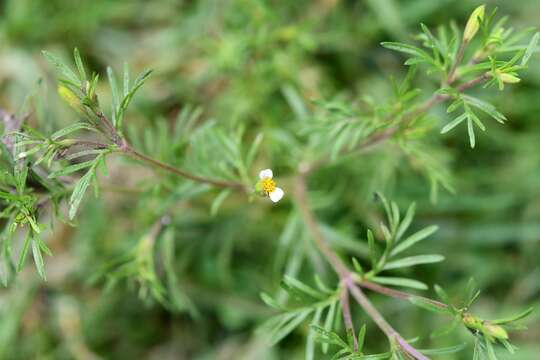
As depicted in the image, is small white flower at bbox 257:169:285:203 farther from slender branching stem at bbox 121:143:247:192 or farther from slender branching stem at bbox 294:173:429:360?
slender branching stem at bbox 294:173:429:360

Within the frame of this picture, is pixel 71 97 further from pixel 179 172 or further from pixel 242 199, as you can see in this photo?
pixel 242 199

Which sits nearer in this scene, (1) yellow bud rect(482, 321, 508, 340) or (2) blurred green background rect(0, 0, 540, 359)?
(1) yellow bud rect(482, 321, 508, 340)

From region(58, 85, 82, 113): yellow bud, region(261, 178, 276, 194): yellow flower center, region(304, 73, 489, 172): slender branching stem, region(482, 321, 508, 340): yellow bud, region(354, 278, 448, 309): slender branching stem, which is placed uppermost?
region(58, 85, 82, 113): yellow bud

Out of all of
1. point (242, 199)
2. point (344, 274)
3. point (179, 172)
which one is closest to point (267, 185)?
point (179, 172)

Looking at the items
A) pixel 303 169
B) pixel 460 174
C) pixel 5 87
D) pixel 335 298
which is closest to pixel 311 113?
pixel 303 169

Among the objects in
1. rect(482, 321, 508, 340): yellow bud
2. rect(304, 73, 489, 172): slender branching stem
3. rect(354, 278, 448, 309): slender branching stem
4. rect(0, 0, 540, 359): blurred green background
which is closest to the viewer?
rect(482, 321, 508, 340): yellow bud

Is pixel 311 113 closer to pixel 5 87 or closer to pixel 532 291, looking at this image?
pixel 532 291

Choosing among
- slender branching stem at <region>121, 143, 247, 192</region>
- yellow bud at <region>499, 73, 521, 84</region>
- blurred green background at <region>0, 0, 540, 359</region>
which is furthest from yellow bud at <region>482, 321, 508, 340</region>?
blurred green background at <region>0, 0, 540, 359</region>

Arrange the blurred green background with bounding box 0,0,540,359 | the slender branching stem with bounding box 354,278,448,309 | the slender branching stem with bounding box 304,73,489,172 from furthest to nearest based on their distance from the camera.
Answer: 1. the blurred green background with bounding box 0,0,540,359
2. the slender branching stem with bounding box 304,73,489,172
3. the slender branching stem with bounding box 354,278,448,309
